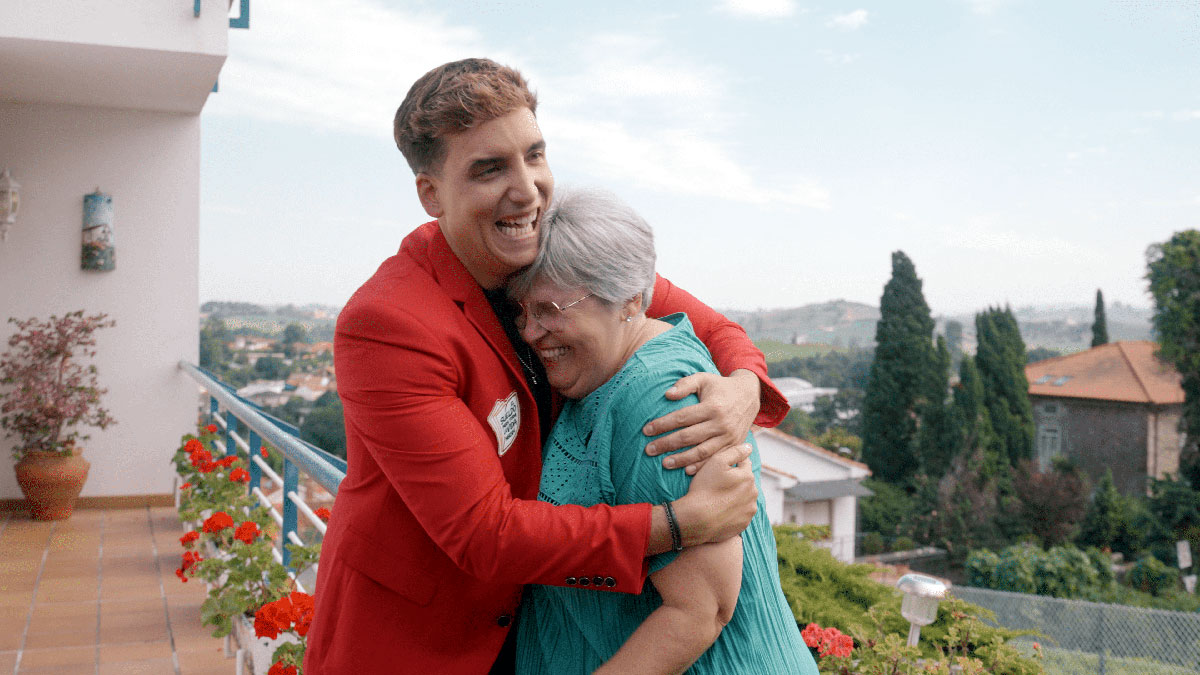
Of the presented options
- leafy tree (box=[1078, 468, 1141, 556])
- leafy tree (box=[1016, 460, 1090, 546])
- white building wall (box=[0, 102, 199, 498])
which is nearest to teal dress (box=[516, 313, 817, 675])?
white building wall (box=[0, 102, 199, 498])

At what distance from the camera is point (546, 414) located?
120 cm

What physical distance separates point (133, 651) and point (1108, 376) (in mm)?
43443

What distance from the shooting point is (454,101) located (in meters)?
1.04

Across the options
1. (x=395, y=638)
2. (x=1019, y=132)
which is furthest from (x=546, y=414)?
(x=1019, y=132)

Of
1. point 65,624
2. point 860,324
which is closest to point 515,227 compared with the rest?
point 65,624

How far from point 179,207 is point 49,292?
929 millimetres

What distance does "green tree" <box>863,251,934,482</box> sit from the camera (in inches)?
1280

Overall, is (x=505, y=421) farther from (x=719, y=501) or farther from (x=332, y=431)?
(x=332, y=431)

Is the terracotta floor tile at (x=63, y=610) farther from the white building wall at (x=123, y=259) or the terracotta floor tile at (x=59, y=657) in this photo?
the white building wall at (x=123, y=259)

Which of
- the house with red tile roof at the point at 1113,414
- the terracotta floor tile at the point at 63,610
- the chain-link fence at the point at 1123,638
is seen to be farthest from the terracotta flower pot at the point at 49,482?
the house with red tile roof at the point at 1113,414

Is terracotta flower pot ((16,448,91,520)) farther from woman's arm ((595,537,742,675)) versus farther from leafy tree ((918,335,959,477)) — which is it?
leafy tree ((918,335,959,477))

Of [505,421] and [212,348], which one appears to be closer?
[505,421]

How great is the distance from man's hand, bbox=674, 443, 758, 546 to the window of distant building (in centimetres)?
4255

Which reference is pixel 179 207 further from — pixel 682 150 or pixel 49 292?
pixel 682 150
